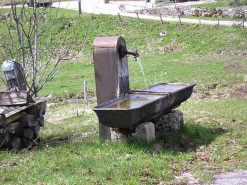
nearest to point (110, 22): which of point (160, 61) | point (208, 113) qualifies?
point (160, 61)

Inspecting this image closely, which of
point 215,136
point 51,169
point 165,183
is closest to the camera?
point 165,183

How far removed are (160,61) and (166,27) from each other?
711 cm

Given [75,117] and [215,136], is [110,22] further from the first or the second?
[215,136]

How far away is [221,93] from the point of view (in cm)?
1711

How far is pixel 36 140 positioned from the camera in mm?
9000

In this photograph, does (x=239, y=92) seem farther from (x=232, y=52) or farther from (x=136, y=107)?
(x=232, y=52)

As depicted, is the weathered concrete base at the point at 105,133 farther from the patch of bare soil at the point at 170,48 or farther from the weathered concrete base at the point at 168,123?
the patch of bare soil at the point at 170,48

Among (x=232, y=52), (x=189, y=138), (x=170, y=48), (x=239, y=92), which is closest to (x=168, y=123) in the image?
(x=189, y=138)

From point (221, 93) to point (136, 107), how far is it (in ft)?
34.4

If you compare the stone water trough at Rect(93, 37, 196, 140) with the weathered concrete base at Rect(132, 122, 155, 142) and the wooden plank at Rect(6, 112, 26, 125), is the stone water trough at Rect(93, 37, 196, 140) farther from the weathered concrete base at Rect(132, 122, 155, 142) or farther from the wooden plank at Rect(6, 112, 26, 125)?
the wooden plank at Rect(6, 112, 26, 125)

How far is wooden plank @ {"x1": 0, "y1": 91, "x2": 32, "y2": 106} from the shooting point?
853 centimetres

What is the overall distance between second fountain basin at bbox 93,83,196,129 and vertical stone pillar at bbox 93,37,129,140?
0.28 metres

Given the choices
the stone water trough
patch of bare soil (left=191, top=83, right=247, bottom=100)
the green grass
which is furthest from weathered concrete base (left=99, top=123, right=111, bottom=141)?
the green grass

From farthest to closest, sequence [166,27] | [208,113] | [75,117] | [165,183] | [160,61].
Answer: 1. [166,27]
2. [160,61]
3. [75,117]
4. [208,113]
5. [165,183]
